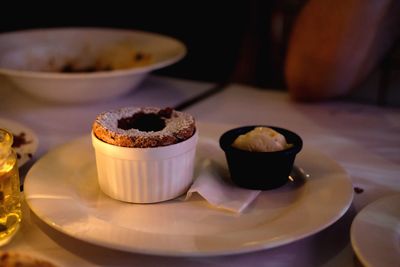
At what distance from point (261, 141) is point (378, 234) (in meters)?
0.21

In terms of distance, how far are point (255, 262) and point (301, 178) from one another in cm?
19

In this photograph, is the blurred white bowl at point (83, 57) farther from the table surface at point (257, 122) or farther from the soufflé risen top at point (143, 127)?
the soufflé risen top at point (143, 127)

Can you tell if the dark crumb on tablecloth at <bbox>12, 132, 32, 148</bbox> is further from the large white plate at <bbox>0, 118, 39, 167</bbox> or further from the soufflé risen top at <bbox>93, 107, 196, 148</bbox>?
the soufflé risen top at <bbox>93, 107, 196, 148</bbox>

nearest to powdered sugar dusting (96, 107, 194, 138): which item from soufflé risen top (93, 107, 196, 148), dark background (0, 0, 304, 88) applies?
soufflé risen top (93, 107, 196, 148)

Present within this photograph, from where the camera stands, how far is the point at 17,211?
0.61 m

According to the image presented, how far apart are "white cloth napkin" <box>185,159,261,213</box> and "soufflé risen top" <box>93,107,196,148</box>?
6 centimetres

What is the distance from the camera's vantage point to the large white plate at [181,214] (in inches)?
20.8

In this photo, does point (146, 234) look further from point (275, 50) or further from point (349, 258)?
point (275, 50)

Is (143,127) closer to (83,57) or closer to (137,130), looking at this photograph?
(137,130)

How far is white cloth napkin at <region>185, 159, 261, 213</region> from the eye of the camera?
0.64 metres

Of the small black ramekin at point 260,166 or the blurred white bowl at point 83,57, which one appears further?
the blurred white bowl at point 83,57

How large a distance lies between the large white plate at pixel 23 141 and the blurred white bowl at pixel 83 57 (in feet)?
0.44

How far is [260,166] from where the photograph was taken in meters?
0.66

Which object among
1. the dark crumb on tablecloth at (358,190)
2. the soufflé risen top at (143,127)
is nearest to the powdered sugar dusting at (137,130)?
the soufflé risen top at (143,127)
